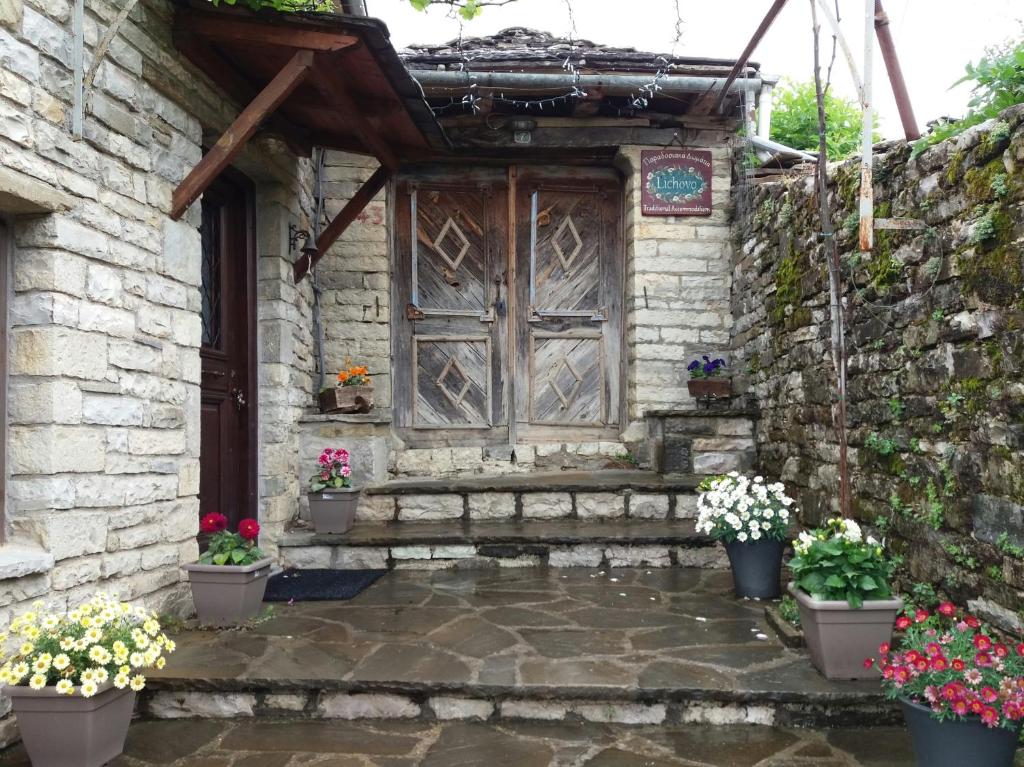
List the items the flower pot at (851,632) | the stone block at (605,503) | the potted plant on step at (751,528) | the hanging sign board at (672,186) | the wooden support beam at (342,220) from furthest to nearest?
the hanging sign board at (672,186) → the stone block at (605,503) → the wooden support beam at (342,220) → the potted plant on step at (751,528) → the flower pot at (851,632)

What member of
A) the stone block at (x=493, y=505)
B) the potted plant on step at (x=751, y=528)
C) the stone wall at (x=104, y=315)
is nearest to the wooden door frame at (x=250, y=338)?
the stone wall at (x=104, y=315)

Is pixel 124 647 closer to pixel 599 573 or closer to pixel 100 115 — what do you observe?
pixel 100 115

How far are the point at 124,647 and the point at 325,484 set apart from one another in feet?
8.09

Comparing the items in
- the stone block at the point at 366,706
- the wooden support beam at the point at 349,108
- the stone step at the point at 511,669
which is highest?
the wooden support beam at the point at 349,108

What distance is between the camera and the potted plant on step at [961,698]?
208cm

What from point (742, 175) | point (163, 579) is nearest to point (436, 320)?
point (742, 175)

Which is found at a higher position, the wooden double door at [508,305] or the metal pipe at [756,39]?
the metal pipe at [756,39]

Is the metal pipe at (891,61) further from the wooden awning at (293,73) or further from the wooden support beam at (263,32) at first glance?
the wooden support beam at (263,32)

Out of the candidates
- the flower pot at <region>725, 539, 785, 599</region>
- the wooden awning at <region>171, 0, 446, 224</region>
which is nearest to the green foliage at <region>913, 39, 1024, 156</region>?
the flower pot at <region>725, 539, 785, 599</region>

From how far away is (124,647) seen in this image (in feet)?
7.95

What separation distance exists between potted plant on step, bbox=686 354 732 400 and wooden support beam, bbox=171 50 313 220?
3568mm

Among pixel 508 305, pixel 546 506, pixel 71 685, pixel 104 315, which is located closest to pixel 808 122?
pixel 508 305

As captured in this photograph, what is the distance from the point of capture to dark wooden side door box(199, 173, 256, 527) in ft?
14.5

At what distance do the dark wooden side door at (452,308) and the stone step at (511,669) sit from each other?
265 cm
